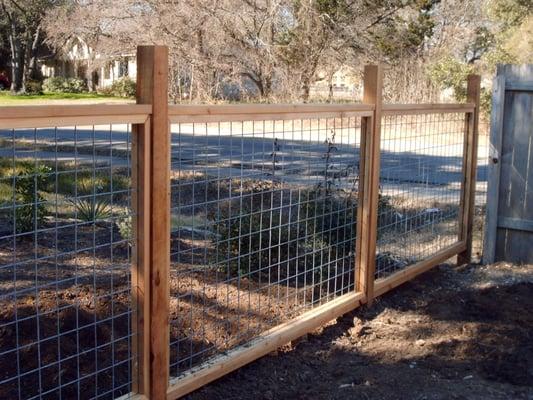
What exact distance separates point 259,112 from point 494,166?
4099 mm

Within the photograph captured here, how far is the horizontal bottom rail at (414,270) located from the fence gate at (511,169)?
1.42ft

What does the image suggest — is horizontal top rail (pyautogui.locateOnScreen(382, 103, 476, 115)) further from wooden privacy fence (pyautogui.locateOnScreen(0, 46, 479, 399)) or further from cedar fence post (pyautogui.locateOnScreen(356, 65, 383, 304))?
cedar fence post (pyautogui.locateOnScreen(356, 65, 383, 304))

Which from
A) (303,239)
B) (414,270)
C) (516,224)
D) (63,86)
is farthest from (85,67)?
(303,239)

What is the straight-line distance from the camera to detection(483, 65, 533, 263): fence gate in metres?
7.91

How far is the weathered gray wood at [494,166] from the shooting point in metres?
7.96

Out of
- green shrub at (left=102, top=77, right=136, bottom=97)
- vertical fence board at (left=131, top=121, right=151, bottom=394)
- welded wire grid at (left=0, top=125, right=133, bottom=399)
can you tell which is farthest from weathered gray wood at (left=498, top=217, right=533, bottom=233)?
green shrub at (left=102, top=77, right=136, bottom=97)

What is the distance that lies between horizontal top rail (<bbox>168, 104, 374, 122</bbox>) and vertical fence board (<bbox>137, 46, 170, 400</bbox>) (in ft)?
0.53

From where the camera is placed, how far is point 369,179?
610 centimetres

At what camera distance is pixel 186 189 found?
1127 cm

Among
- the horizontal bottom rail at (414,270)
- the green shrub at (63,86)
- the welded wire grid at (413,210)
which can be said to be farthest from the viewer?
the green shrub at (63,86)

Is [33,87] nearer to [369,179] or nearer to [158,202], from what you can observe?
[369,179]

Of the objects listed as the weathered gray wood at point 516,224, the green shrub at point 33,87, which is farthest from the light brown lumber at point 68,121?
the green shrub at point 33,87

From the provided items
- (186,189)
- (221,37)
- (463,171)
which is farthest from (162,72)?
(221,37)

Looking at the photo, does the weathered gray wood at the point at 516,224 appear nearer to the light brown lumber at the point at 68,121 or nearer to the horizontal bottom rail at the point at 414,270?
the horizontal bottom rail at the point at 414,270
